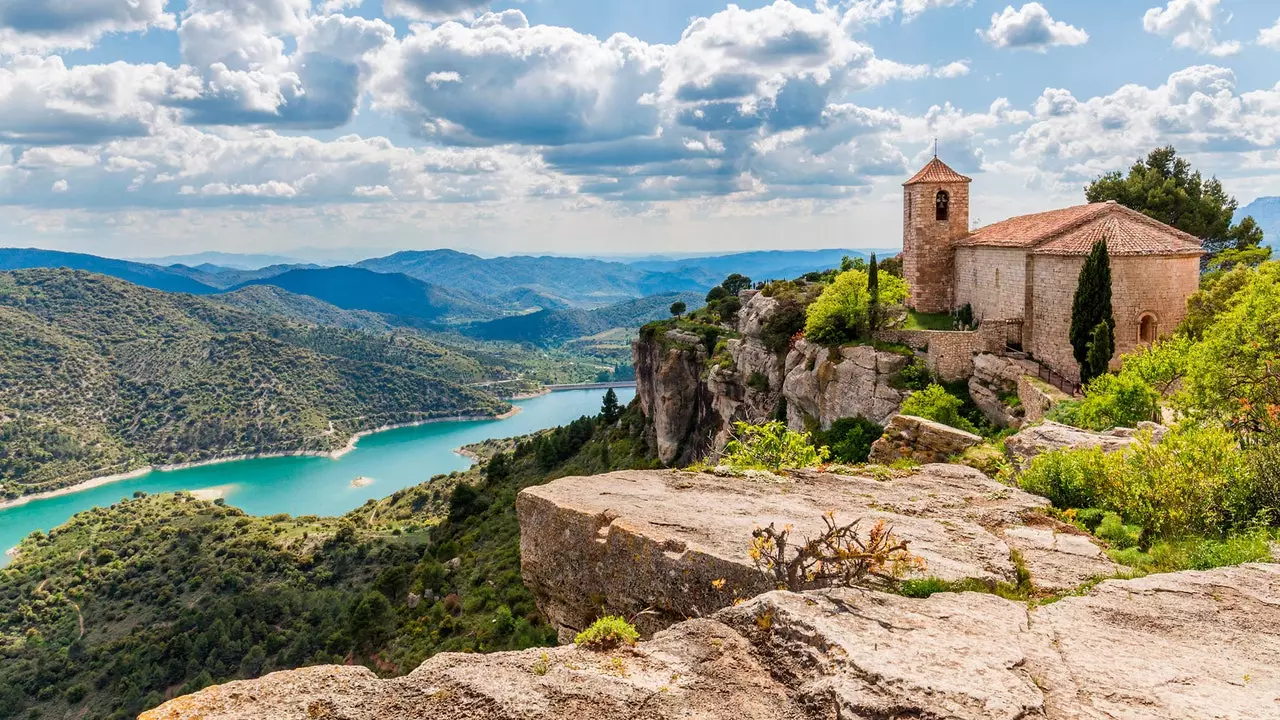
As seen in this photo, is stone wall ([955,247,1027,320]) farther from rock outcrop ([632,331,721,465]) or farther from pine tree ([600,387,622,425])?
pine tree ([600,387,622,425])

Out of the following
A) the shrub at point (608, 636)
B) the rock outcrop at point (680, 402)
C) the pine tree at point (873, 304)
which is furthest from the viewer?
the rock outcrop at point (680, 402)

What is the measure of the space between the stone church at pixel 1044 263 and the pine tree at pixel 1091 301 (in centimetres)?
135

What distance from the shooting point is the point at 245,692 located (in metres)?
5.55

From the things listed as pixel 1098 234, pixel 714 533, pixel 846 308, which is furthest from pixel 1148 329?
pixel 714 533

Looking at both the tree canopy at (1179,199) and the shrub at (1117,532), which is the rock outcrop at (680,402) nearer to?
the tree canopy at (1179,199)

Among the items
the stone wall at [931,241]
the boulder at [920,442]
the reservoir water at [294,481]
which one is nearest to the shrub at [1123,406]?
the boulder at [920,442]

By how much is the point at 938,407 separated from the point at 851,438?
217 inches

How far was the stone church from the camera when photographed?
1139 inches

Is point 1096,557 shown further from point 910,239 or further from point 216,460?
point 216,460

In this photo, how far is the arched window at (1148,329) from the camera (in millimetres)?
29141

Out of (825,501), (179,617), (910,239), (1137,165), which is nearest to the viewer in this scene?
(825,501)

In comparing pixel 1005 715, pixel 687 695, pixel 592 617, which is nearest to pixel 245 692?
pixel 687 695

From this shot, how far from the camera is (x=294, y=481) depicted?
159 m

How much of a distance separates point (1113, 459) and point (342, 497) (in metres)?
152
